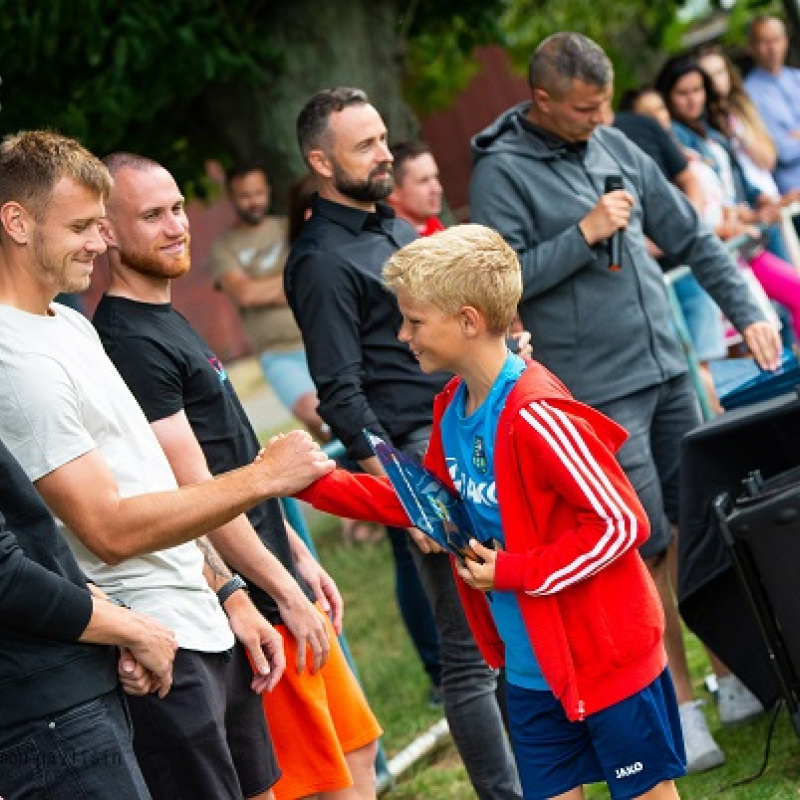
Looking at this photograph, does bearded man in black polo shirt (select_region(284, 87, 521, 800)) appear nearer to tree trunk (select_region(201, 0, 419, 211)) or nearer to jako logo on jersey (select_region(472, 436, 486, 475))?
jako logo on jersey (select_region(472, 436, 486, 475))

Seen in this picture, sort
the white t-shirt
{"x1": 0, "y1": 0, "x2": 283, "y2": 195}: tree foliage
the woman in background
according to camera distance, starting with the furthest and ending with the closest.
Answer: the woman in background, {"x1": 0, "y1": 0, "x2": 283, "y2": 195}: tree foliage, the white t-shirt

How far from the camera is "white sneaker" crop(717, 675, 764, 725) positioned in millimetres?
6180

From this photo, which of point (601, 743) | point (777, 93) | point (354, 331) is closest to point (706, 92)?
point (777, 93)

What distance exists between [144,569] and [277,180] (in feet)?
21.7

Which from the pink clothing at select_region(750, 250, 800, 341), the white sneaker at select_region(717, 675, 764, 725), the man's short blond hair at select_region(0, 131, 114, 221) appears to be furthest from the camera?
the pink clothing at select_region(750, 250, 800, 341)

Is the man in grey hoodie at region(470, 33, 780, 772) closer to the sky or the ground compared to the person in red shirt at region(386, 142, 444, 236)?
closer to the ground

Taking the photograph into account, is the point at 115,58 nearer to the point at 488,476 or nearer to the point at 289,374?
the point at 289,374

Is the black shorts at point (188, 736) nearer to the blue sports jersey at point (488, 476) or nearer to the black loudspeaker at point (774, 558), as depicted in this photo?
the blue sports jersey at point (488, 476)

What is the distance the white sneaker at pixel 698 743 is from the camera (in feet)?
19.2

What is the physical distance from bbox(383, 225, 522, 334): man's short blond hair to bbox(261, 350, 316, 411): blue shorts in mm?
5434

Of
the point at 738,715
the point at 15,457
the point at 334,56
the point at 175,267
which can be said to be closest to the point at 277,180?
the point at 334,56

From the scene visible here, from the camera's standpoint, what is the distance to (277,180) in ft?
34.7

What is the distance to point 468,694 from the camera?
217 inches

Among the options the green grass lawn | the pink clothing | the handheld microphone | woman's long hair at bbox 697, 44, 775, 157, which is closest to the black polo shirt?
the handheld microphone
